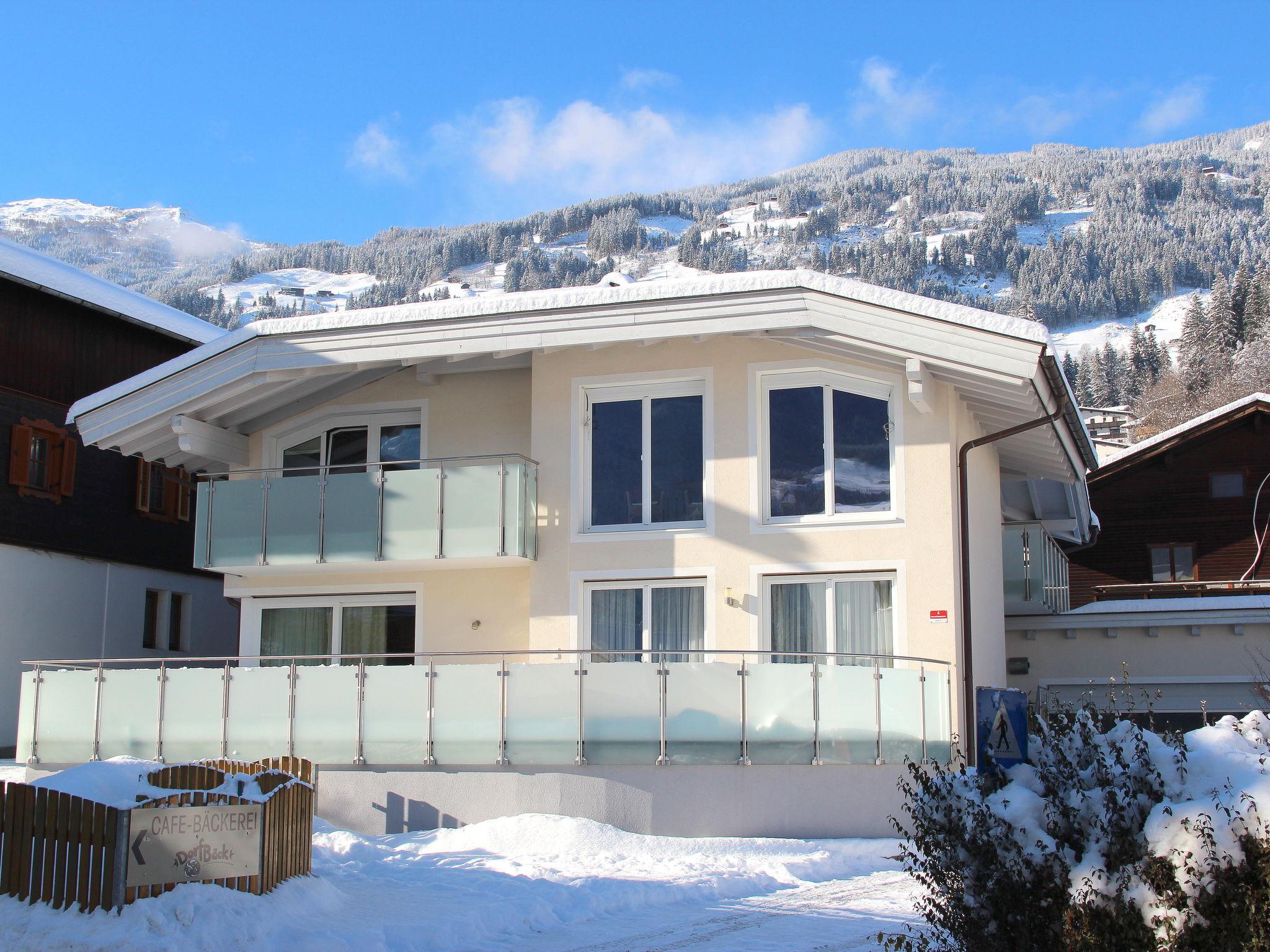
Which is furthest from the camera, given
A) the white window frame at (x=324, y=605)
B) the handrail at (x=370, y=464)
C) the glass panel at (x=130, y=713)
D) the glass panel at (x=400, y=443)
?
the glass panel at (x=400, y=443)

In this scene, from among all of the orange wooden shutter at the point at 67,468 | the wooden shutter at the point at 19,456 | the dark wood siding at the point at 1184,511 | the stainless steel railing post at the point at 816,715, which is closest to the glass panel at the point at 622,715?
the stainless steel railing post at the point at 816,715

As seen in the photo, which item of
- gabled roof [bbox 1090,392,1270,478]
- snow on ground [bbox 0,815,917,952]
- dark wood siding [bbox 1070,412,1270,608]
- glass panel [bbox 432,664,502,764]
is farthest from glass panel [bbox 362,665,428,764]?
gabled roof [bbox 1090,392,1270,478]

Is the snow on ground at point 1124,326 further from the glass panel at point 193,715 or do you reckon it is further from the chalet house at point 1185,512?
the glass panel at point 193,715

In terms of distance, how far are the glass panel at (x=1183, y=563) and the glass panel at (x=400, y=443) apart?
26282mm

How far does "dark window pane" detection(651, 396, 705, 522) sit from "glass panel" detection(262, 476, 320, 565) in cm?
451

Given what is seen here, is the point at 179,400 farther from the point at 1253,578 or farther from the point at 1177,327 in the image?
the point at 1177,327

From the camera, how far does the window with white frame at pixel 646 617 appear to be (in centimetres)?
1648

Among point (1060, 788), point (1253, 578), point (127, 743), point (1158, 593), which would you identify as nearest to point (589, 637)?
point (127, 743)

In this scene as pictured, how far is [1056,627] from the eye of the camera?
23922 mm

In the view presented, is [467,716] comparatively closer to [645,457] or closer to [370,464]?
[645,457]

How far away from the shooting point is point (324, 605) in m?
18.6

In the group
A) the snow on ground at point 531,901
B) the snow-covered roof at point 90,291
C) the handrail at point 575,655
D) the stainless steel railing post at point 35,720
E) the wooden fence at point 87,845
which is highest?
the snow-covered roof at point 90,291

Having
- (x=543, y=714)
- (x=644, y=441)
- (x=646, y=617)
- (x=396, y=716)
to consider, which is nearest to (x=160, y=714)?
(x=396, y=716)

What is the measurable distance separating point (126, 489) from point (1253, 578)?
28968mm
